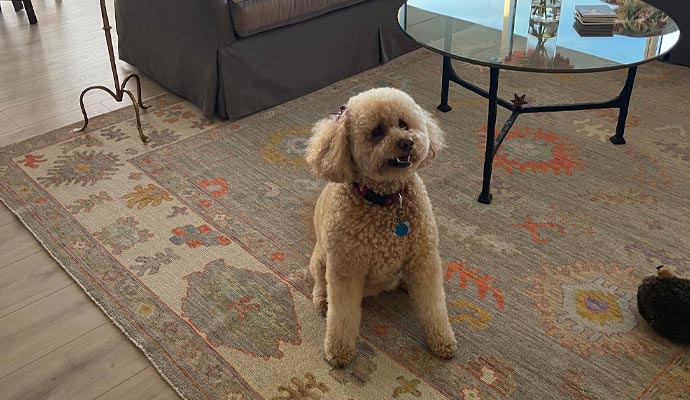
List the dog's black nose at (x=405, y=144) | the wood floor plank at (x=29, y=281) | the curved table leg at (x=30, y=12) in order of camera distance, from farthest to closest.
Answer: the curved table leg at (x=30, y=12)
the wood floor plank at (x=29, y=281)
the dog's black nose at (x=405, y=144)

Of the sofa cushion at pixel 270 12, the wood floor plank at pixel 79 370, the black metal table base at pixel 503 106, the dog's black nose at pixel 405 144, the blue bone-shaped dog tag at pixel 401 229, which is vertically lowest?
the wood floor plank at pixel 79 370

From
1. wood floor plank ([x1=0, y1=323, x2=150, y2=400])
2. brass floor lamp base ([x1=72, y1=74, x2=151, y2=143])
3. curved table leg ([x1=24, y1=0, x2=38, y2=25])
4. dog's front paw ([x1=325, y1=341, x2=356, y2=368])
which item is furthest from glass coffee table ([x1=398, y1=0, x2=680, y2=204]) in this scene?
curved table leg ([x1=24, y1=0, x2=38, y2=25])

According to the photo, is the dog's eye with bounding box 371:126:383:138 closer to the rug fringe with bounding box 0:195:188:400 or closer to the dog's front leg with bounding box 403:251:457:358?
the dog's front leg with bounding box 403:251:457:358

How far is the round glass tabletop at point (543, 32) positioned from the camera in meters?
2.14

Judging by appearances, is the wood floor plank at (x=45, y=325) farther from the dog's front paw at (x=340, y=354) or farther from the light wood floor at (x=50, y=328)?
the dog's front paw at (x=340, y=354)

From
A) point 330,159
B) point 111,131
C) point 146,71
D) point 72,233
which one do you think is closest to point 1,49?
point 146,71

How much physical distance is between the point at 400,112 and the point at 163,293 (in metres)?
0.91

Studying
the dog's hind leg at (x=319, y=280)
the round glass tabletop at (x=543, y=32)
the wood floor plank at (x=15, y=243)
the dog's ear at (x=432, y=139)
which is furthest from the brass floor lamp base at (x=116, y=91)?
the dog's ear at (x=432, y=139)

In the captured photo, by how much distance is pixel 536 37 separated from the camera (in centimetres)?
234

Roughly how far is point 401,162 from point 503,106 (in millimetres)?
1109

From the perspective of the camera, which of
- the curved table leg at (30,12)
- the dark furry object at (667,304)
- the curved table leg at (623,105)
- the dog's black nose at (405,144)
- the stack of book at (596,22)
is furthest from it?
the curved table leg at (30,12)

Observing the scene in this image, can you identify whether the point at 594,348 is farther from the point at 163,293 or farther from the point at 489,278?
the point at 163,293

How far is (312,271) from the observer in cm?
188

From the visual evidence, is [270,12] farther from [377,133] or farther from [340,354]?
[340,354]
